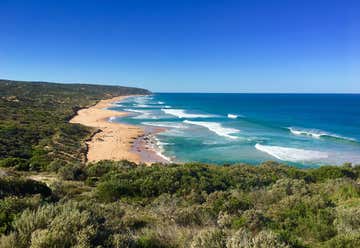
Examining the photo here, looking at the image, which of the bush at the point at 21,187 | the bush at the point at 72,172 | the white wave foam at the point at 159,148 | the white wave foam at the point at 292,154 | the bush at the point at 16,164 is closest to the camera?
the bush at the point at 21,187

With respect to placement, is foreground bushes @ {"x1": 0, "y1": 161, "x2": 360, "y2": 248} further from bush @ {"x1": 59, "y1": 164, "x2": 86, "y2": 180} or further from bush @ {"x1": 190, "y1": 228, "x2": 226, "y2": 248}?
bush @ {"x1": 59, "y1": 164, "x2": 86, "y2": 180}

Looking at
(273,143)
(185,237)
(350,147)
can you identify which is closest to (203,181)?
(185,237)

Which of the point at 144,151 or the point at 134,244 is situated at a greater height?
the point at 134,244

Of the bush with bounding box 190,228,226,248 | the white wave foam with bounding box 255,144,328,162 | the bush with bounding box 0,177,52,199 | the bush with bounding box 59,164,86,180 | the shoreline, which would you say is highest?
the bush with bounding box 190,228,226,248

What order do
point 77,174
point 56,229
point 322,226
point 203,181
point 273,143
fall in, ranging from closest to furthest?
point 56,229 < point 322,226 < point 203,181 < point 77,174 < point 273,143

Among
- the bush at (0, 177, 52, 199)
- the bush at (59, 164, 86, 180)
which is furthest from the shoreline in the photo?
the bush at (0, 177, 52, 199)

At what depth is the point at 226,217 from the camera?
5.93 meters

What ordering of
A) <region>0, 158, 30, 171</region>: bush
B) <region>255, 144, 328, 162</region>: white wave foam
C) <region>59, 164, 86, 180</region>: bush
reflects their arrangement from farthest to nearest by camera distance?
<region>255, 144, 328, 162</region>: white wave foam < <region>0, 158, 30, 171</region>: bush < <region>59, 164, 86, 180</region>: bush

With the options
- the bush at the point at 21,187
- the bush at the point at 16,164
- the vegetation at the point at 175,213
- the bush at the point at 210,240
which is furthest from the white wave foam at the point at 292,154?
the bush at the point at 210,240

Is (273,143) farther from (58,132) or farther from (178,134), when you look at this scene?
(58,132)

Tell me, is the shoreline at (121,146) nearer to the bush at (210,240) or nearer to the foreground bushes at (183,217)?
the foreground bushes at (183,217)

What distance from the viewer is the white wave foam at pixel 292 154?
26.4 meters

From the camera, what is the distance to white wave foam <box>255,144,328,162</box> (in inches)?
1040

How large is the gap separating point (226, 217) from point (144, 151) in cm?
2426
